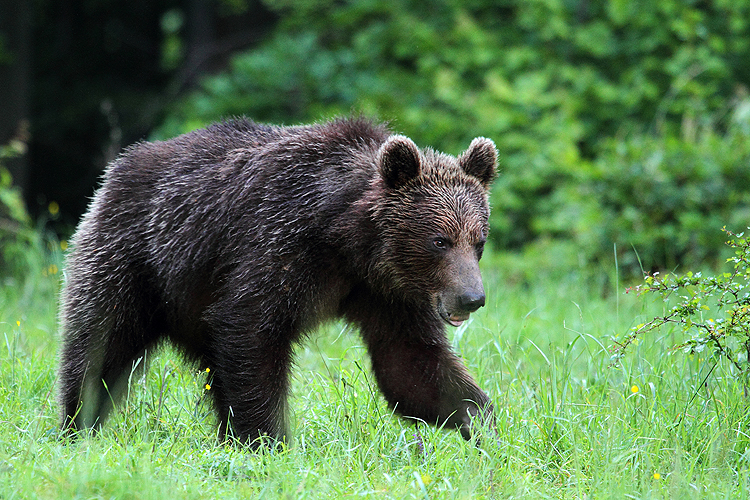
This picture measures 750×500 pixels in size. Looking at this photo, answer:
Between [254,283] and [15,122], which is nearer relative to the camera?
[254,283]

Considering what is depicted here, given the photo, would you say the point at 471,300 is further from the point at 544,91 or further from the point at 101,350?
the point at 544,91

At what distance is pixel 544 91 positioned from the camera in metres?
12.2

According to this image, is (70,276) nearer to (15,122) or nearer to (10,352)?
(10,352)

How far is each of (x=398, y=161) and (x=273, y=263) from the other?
863 mm

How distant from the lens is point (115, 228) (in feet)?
16.7

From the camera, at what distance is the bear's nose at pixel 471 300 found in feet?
13.9

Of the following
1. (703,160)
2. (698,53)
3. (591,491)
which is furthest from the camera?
(698,53)

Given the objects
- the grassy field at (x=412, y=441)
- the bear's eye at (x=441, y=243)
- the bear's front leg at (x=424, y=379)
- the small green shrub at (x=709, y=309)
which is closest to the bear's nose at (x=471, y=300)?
the bear's eye at (x=441, y=243)

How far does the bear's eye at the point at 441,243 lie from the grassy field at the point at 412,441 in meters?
0.83

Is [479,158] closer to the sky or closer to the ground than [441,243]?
closer to the sky

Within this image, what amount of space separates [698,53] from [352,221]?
8389 mm

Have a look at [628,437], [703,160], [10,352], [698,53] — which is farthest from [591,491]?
[698,53]

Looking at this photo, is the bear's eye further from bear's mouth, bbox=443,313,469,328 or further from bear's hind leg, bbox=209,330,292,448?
bear's hind leg, bbox=209,330,292,448

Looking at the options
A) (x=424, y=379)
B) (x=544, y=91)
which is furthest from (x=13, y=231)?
(x=544, y=91)
